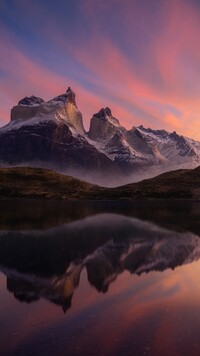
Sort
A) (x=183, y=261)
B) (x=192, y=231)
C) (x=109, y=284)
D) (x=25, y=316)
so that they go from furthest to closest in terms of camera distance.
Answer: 1. (x=192, y=231)
2. (x=183, y=261)
3. (x=109, y=284)
4. (x=25, y=316)

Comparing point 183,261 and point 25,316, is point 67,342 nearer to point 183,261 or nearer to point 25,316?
point 25,316

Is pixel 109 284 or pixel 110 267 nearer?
pixel 109 284

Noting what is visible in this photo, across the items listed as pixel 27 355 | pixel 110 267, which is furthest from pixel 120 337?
pixel 110 267

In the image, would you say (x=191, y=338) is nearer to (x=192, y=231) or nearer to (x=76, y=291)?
(x=76, y=291)

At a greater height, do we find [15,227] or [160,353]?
[15,227]

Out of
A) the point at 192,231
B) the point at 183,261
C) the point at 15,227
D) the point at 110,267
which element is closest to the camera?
the point at 110,267

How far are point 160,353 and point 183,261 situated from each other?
89.5 ft

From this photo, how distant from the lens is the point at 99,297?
1185 inches

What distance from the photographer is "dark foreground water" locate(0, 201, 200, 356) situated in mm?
20781

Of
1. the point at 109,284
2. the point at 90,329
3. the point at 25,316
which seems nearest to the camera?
the point at 90,329

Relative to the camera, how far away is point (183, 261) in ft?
151

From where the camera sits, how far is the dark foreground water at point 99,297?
68.2ft

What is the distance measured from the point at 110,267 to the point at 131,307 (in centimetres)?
1458

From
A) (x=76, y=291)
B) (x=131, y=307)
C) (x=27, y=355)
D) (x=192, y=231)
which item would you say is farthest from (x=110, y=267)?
(x=192, y=231)
